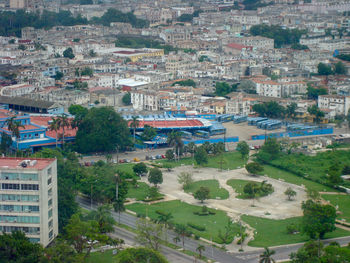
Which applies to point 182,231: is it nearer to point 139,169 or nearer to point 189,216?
point 189,216

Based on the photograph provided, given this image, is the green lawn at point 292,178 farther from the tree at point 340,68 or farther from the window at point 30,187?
the tree at point 340,68

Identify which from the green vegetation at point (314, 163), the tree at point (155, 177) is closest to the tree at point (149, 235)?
the tree at point (155, 177)

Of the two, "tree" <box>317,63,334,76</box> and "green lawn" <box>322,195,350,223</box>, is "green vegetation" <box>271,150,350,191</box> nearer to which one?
"green lawn" <box>322,195,350,223</box>

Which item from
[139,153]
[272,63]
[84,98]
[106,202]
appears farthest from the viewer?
[272,63]

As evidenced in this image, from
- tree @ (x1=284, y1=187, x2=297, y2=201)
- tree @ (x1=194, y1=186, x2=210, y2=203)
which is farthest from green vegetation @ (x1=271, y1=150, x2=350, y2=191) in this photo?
tree @ (x1=194, y1=186, x2=210, y2=203)

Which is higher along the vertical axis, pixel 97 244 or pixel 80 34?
pixel 80 34

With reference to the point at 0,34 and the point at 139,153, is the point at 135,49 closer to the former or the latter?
the point at 0,34

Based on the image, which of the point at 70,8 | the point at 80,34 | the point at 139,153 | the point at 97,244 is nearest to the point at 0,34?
the point at 80,34
